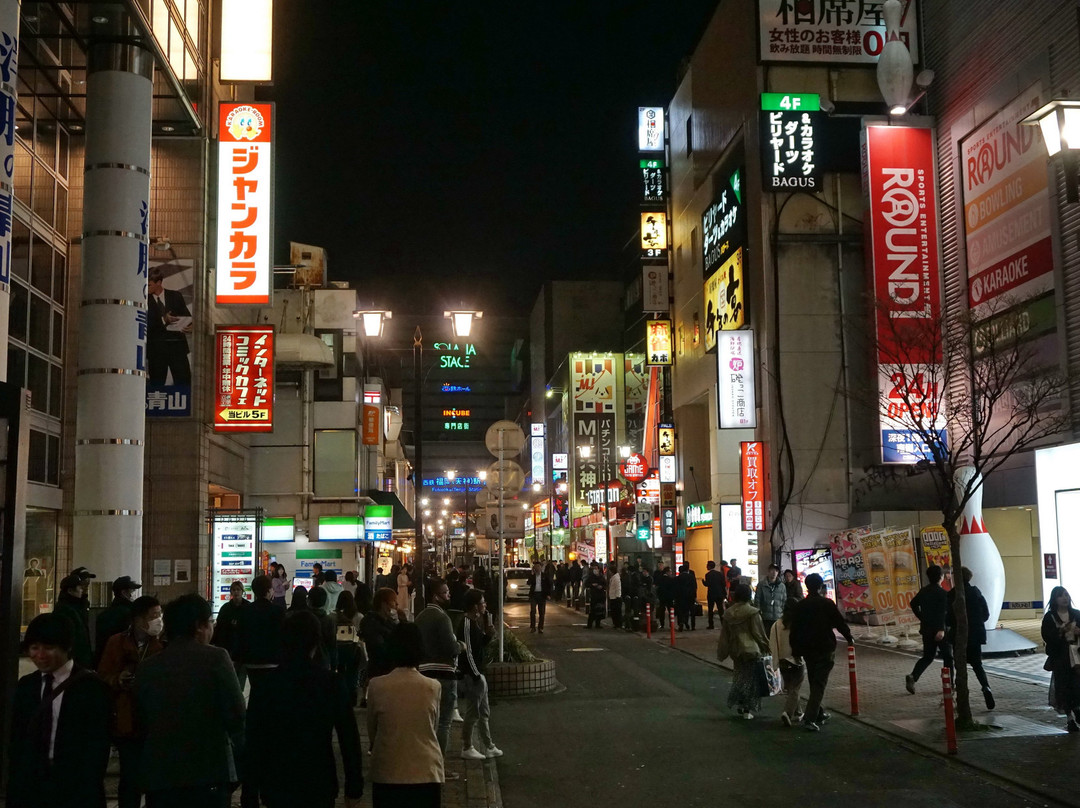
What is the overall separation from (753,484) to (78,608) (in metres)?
23.5

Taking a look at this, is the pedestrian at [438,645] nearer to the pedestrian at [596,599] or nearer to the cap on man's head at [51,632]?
the cap on man's head at [51,632]

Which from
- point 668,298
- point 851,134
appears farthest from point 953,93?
point 668,298

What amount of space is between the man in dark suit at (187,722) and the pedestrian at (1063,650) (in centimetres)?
895

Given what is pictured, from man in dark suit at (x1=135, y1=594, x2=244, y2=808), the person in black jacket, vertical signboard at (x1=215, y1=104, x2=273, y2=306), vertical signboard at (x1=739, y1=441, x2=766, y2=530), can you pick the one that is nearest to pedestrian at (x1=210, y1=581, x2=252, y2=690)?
man in dark suit at (x1=135, y1=594, x2=244, y2=808)

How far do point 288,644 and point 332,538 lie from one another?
95.2 ft

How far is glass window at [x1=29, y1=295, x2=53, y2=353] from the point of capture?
19.0m

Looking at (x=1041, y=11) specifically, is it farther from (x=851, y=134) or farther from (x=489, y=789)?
(x=489, y=789)

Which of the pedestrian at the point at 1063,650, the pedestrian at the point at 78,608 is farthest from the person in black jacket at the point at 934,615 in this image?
the pedestrian at the point at 78,608

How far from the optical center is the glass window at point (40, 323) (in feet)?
62.2

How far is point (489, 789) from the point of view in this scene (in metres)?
9.69

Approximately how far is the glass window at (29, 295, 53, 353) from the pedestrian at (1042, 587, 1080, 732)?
53.3 feet

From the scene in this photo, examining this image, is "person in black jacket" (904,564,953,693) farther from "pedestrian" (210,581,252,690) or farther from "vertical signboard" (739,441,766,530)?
"vertical signboard" (739,441,766,530)

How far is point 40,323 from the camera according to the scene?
63.4 feet

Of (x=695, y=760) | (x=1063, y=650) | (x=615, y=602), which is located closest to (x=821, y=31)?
(x=615, y=602)
